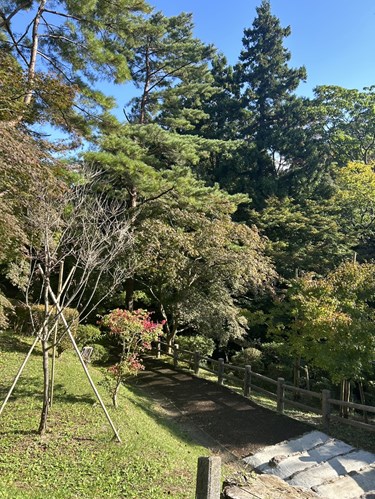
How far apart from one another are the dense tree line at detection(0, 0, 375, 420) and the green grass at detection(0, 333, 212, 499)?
2168 millimetres

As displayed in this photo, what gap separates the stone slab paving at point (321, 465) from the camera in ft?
17.1

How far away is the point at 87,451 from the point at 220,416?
395cm

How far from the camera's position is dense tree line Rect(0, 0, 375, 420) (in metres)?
7.49

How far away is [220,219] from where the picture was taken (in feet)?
46.2

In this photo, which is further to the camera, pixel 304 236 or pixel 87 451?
pixel 304 236

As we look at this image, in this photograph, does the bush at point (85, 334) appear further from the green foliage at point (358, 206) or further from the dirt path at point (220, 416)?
the green foliage at point (358, 206)

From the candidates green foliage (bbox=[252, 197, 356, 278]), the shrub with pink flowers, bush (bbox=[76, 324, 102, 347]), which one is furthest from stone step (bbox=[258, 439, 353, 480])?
green foliage (bbox=[252, 197, 356, 278])

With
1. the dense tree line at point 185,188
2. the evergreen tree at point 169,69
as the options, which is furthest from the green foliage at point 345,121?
the evergreen tree at point 169,69

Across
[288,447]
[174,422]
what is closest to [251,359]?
[174,422]

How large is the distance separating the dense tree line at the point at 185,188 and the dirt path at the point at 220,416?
6.09 ft

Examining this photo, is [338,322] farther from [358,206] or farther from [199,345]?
[358,206]

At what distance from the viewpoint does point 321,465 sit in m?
6.02

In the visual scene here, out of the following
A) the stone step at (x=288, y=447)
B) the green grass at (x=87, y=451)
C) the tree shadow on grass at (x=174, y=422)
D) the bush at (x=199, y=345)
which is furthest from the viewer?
the bush at (x=199, y=345)

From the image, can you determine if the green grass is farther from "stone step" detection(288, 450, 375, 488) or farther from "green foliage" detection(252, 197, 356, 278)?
"green foliage" detection(252, 197, 356, 278)
